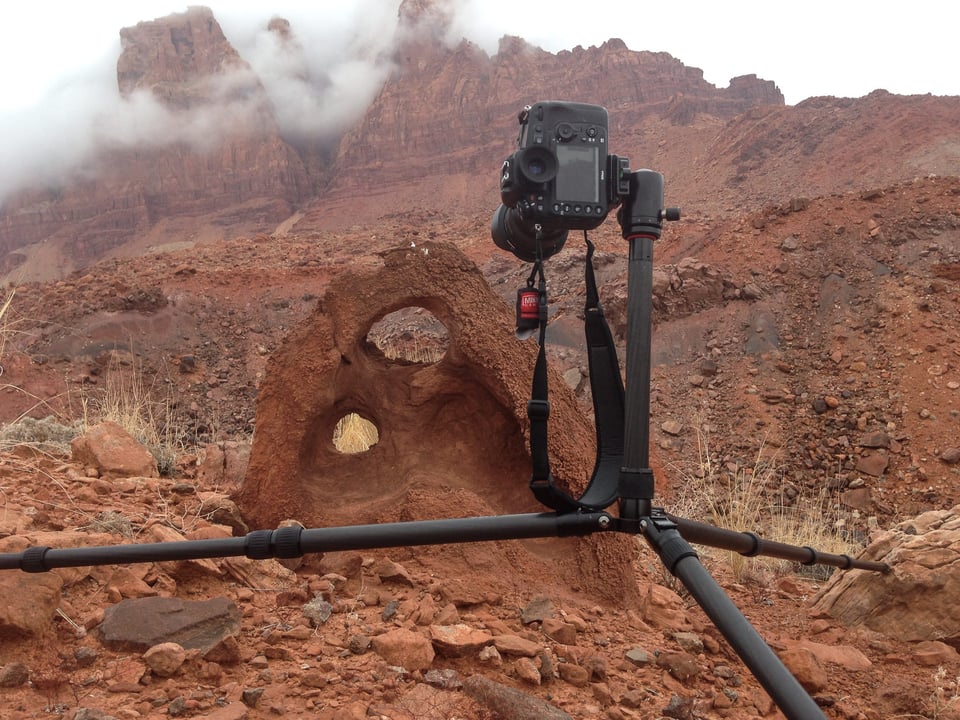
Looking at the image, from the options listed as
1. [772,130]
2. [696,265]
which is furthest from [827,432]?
[772,130]

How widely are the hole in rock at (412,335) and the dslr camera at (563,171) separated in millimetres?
6977

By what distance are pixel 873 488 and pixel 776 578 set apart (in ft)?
12.4

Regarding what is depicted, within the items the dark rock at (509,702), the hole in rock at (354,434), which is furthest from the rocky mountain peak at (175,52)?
the dark rock at (509,702)

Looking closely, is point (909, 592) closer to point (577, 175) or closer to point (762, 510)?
point (577, 175)

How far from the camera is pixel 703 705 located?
71.4 inches

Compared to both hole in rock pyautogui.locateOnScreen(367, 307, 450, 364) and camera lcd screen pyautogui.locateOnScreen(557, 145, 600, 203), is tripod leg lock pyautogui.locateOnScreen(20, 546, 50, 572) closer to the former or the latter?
camera lcd screen pyautogui.locateOnScreen(557, 145, 600, 203)

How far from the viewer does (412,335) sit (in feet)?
→ 33.9

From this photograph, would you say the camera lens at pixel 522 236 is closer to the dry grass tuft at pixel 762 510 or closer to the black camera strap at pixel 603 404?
the black camera strap at pixel 603 404

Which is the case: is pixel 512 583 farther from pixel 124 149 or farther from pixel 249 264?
pixel 124 149

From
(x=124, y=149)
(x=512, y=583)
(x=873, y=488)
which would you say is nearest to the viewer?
(x=512, y=583)

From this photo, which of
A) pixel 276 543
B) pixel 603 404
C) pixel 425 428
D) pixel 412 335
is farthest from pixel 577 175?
pixel 412 335

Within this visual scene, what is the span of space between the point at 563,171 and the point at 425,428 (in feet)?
6.17

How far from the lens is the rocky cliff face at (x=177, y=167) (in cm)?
4422

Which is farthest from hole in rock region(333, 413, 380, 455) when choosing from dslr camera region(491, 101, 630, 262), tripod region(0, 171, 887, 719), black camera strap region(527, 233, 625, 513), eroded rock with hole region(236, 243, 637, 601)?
dslr camera region(491, 101, 630, 262)
